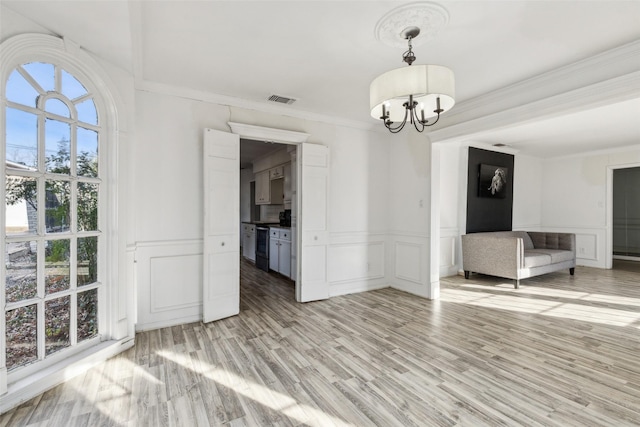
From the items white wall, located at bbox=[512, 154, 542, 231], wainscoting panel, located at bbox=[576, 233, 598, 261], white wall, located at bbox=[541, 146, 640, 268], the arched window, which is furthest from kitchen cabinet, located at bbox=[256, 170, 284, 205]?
wainscoting panel, located at bbox=[576, 233, 598, 261]

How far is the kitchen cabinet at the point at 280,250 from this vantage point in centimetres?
505

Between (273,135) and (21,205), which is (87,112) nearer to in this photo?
(21,205)

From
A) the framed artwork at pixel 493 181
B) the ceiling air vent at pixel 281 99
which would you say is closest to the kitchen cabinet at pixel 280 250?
the ceiling air vent at pixel 281 99

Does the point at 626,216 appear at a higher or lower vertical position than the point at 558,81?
lower

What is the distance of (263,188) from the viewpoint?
7188 mm

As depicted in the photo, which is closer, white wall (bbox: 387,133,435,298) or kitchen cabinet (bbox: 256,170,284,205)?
white wall (bbox: 387,133,435,298)

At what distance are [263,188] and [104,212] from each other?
4.75 m

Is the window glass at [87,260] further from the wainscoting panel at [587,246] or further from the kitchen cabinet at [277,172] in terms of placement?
the wainscoting panel at [587,246]

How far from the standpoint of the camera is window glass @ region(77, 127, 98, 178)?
2.34m

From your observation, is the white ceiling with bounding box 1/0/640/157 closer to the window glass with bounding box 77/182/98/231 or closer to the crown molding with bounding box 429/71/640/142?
the crown molding with bounding box 429/71/640/142

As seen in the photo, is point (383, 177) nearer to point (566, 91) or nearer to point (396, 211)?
point (396, 211)

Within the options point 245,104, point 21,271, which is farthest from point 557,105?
point 21,271

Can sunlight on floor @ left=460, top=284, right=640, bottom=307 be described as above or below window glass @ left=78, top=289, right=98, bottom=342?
below

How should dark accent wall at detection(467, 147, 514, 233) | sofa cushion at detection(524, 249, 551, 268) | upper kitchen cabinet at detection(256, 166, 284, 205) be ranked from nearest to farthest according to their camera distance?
sofa cushion at detection(524, 249, 551, 268) → dark accent wall at detection(467, 147, 514, 233) → upper kitchen cabinet at detection(256, 166, 284, 205)
